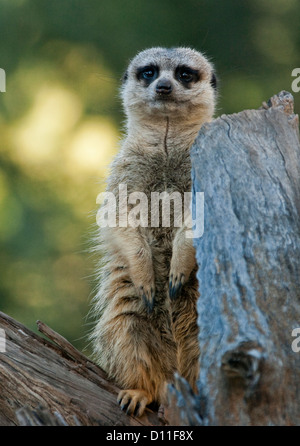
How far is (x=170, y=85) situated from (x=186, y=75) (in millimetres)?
309

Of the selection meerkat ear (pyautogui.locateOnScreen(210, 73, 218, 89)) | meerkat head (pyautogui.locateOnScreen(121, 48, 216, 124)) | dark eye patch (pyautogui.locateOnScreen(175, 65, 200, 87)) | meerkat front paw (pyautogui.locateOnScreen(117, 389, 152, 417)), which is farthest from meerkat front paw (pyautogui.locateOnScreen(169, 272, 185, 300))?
meerkat ear (pyautogui.locateOnScreen(210, 73, 218, 89))

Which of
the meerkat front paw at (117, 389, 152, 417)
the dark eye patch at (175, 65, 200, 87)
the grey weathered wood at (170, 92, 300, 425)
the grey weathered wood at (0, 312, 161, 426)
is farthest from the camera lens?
the dark eye patch at (175, 65, 200, 87)

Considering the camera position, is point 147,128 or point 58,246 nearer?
point 147,128

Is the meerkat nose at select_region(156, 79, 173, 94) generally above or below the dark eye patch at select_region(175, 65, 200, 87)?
below

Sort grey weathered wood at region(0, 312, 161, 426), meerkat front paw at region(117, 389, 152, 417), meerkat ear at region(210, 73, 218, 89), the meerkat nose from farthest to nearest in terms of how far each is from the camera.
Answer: meerkat ear at region(210, 73, 218, 89)
the meerkat nose
meerkat front paw at region(117, 389, 152, 417)
grey weathered wood at region(0, 312, 161, 426)

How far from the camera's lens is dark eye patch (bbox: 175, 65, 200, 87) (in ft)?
11.9

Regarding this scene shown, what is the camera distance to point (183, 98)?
3.41 meters

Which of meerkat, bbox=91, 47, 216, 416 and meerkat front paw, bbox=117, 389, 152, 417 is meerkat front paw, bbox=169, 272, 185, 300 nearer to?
meerkat, bbox=91, 47, 216, 416

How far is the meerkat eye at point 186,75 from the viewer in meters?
3.65

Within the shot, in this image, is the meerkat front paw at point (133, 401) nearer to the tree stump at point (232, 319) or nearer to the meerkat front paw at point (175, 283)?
the tree stump at point (232, 319)

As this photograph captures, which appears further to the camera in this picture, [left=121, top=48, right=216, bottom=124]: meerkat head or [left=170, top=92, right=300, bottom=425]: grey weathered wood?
[left=121, top=48, right=216, bottom=124]: meerkat head
